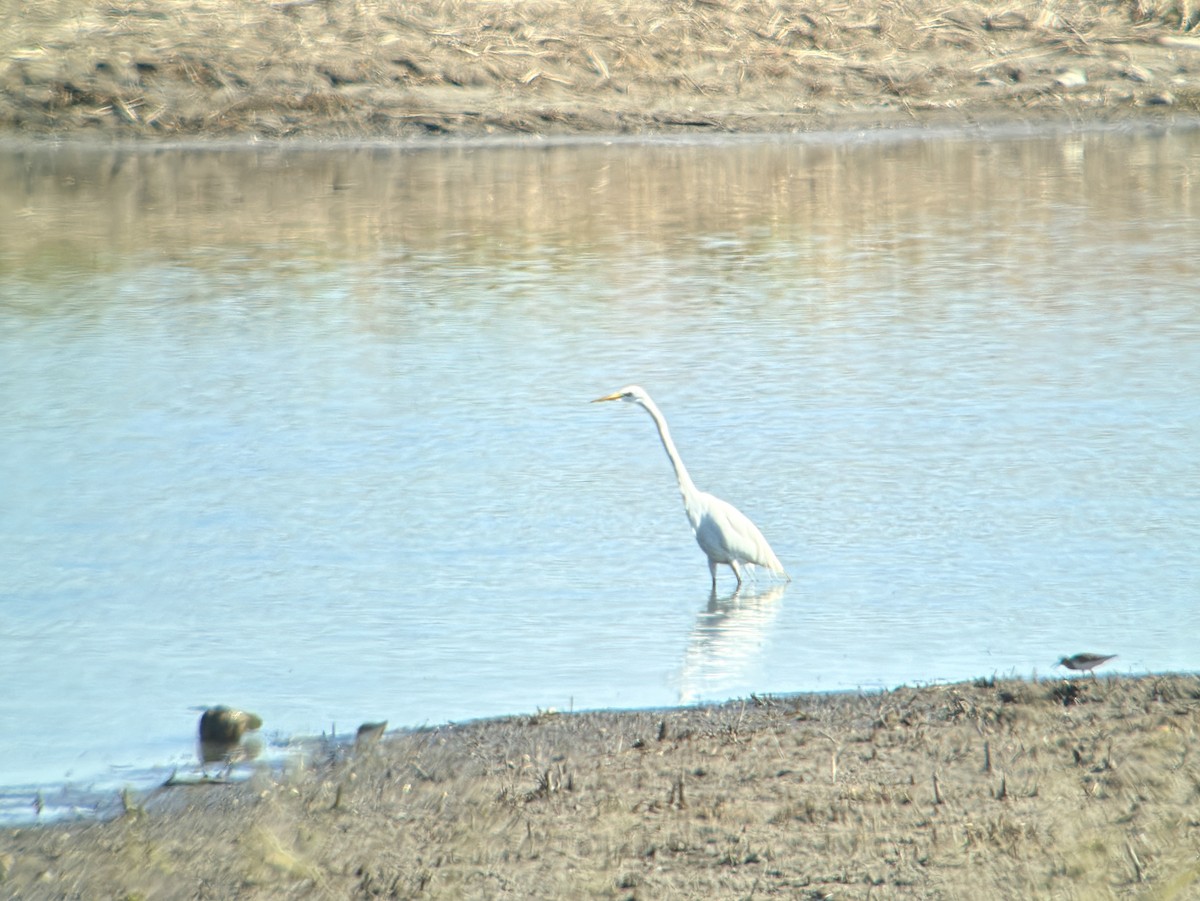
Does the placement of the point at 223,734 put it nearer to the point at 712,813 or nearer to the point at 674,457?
the point at 712,813

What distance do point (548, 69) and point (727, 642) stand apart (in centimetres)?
1698

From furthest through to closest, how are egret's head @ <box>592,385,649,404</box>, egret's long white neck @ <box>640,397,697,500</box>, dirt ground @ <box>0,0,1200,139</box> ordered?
dirt ground @ <box>0,0,1200,139</box> → egret's head @ <box>592,385,649,404</box> → egret's long white neck @ <box>640,397,697,500</box>

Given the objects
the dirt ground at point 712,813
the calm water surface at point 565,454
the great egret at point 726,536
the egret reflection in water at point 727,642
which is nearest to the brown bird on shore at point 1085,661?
the calm water surface at point 565,454

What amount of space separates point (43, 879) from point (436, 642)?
2163 mm

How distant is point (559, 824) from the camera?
4.29 metres

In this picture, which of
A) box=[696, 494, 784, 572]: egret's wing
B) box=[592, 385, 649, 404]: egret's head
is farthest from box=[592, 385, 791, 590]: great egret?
box=[592, 385, 649, 404]: egret's head

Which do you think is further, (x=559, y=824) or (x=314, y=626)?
(x=314, y=626)

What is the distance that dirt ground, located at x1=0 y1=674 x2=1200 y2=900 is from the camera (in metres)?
3.97

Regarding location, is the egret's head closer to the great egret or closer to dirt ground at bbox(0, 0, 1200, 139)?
the great egret

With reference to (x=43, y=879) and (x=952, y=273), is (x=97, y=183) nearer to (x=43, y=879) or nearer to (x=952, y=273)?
(x=952, y=273)

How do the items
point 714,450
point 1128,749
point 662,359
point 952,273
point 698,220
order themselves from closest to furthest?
1. point 1128,749
2. point 714,450
3. point 662,359
4. point 952,273
5. point 698,220

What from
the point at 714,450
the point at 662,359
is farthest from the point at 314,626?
the point at 662,359

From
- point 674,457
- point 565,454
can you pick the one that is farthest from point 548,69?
point 674,457

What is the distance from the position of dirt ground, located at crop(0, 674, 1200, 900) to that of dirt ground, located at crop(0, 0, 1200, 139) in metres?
17.5
